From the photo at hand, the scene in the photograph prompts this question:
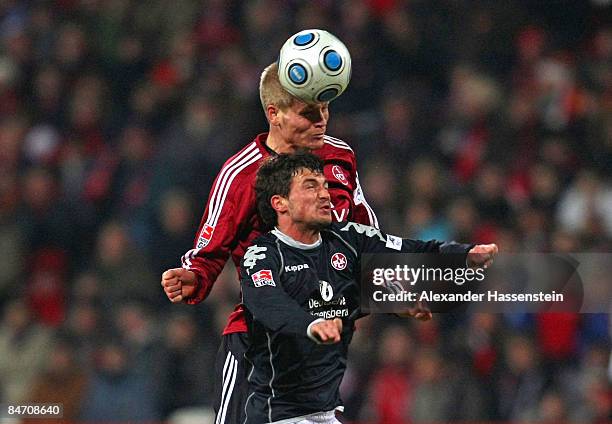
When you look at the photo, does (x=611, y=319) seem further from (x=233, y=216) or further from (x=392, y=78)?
(x=233, y=216)

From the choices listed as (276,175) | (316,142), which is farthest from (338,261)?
(316,142)

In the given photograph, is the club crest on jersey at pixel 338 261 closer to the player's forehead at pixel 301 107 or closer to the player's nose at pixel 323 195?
the player's nose at pixel 323 195

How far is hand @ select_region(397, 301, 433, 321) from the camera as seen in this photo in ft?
13.8

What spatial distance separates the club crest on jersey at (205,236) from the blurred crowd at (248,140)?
3.23 meters

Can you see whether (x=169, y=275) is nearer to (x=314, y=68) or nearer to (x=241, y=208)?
(x=241, y=208)

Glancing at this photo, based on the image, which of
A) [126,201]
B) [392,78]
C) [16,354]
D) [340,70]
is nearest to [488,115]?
[392,78]

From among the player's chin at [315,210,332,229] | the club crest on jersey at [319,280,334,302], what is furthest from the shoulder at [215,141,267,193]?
the club crest on jersey at [319,280,334,302]

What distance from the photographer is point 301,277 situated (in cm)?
404

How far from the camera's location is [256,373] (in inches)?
164

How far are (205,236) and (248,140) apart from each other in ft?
13.6

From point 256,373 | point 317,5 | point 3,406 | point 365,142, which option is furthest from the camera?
point 317,5

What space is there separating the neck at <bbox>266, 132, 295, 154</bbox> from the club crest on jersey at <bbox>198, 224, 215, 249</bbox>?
1.17ft

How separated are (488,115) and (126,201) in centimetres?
241

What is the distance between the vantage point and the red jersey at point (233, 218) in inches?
166
